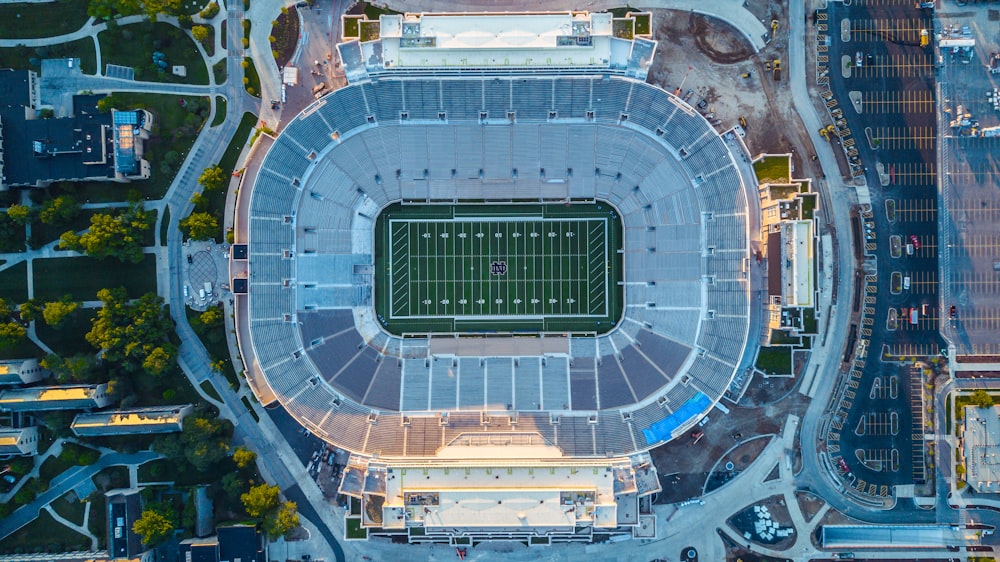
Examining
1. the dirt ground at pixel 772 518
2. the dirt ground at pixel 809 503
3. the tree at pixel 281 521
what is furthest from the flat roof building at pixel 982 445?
the tree at pixel 281 521

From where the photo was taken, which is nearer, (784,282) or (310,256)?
(784,282)

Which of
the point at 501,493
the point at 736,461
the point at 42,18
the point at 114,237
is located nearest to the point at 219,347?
the point at 114,237

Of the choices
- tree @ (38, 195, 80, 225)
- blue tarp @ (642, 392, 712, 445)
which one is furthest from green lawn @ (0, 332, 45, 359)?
blue tarp @ (642, 392, 712, 445)

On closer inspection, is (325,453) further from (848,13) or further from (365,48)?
(848,13)

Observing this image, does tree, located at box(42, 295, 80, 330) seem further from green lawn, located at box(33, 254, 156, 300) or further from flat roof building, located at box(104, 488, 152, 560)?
flat roof building, located at box(104, 488, 152, 560)

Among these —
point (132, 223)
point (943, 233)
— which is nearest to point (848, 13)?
point (943, 233)

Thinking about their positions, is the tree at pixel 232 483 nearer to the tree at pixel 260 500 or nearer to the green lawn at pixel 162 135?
the tree at pixel 260 500

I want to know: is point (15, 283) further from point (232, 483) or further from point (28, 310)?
point (232, 483)
